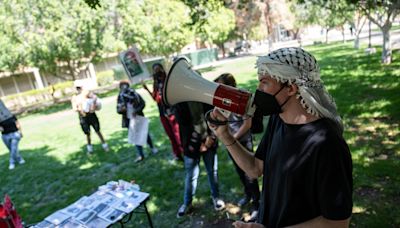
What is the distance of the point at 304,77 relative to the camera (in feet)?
5.06

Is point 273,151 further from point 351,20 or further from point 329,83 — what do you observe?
point 351,20

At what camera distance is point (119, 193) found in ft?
11.4

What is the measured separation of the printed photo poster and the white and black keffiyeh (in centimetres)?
393

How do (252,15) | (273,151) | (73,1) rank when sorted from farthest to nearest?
1. (252,15)
2. (73,1)
3. (273,151)

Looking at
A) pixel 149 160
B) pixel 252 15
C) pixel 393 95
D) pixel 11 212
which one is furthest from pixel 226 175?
pixel 252 15

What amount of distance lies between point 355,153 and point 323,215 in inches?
166

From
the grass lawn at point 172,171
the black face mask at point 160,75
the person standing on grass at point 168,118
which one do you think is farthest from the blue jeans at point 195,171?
the black face mask at point 160,75

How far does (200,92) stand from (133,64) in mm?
3543

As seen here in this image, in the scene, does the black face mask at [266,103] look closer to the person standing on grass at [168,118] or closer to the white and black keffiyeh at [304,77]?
the white and black keffiyeh at [304,77]

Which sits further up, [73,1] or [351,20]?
[73,1]

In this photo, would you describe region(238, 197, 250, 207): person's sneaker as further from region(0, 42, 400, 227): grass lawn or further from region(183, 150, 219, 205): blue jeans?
region(183, 150, 219, 205): blue jeans

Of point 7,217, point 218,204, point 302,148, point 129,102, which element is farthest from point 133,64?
point 302,148

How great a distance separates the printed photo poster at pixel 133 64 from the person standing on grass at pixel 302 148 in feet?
12.6

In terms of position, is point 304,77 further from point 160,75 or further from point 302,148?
point 160,75
